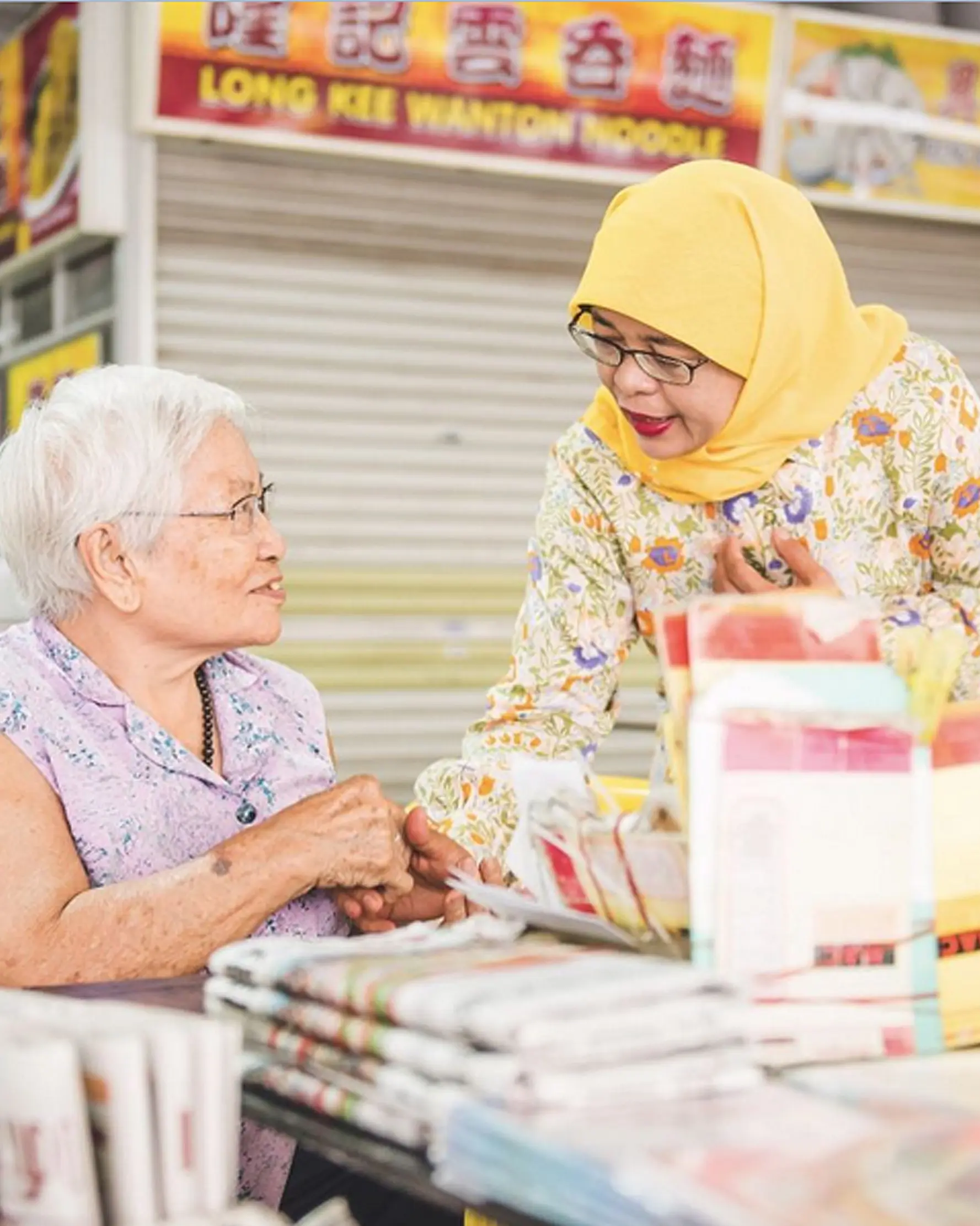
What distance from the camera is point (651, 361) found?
8.02 ft

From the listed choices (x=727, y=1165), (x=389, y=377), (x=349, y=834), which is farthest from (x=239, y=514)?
(x=389, y=377)

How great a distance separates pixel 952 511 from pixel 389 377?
3.92 metres

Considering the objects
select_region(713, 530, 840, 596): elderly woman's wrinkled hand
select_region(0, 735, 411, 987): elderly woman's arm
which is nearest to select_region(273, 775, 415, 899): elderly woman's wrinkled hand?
select_region(0, 735, 411, 987): elderly woman's arm

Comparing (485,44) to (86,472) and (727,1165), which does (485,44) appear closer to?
(86,472)

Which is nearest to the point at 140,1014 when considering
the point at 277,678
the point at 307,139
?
the point at 277,678

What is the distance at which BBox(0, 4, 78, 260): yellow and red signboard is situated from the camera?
18.9 feet

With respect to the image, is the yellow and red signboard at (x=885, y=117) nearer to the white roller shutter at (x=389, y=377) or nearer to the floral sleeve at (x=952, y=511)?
the white roller shutter at (x=389, y=377)

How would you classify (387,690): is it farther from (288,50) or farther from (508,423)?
(288,50)

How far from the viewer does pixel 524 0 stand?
5.96 m

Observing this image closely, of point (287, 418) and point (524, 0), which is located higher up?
point (524, 0)

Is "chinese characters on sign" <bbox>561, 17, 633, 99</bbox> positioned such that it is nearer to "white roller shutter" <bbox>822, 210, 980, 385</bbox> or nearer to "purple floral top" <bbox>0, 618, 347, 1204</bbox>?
"white roller shutter" <bbox>822, 210, 980, 385</bbox>

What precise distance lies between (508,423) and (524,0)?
1.53 m

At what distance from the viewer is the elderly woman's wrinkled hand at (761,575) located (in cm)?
247

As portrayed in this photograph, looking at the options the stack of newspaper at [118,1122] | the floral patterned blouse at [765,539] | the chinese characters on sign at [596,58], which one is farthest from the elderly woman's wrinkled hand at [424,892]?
the chinese characters on sign at [596,58]
